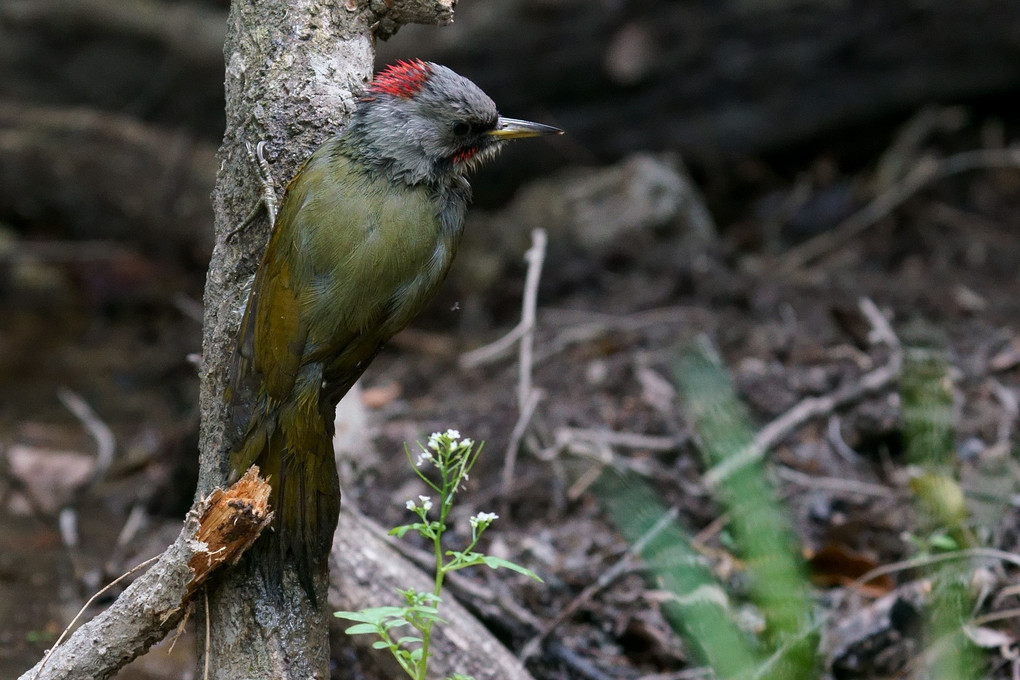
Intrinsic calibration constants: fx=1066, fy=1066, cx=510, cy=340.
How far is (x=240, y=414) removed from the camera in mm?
2234

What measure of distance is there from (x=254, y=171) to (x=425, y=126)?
1.44 feet

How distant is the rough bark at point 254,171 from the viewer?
2207mm

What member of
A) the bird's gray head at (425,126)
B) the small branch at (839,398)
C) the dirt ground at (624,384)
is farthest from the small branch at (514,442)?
the bird's gray head at (425,126)

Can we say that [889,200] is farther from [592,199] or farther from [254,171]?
[254,171]

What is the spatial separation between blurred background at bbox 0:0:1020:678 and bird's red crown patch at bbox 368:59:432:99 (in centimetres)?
198

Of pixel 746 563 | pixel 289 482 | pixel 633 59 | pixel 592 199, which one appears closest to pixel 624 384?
pixel 592 199

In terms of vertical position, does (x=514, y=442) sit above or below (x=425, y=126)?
below

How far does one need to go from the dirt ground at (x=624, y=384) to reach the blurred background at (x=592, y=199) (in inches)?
0.9

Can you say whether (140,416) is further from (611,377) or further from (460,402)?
(611,377)

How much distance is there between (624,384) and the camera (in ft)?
14.5

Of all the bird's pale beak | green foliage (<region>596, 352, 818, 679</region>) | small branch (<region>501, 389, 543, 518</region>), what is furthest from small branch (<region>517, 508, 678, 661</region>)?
the bird's pale beak

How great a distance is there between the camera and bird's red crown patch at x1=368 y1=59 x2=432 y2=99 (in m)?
2.49

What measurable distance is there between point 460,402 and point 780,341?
4.58 ft

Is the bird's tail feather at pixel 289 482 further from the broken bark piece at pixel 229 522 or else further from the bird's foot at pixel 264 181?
the bird's foot at pixel 264 181
